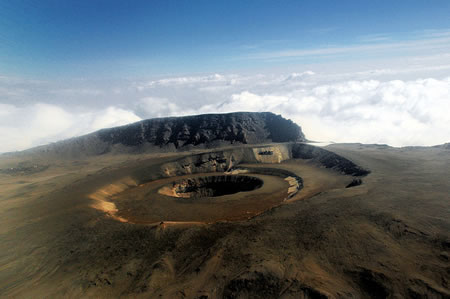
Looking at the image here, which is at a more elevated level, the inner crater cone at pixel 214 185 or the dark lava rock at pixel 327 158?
the dark lava rock at pixel 327 158

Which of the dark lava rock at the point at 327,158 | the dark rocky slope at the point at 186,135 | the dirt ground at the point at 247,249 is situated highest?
the dark rocky slope at the point at 186,135

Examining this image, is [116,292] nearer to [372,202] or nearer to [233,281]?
[233,281]

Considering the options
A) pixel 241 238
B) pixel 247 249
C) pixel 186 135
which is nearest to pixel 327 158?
pixel 241 238

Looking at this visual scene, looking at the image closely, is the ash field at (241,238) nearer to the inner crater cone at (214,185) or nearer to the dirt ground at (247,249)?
the dirt ground at (247,249)

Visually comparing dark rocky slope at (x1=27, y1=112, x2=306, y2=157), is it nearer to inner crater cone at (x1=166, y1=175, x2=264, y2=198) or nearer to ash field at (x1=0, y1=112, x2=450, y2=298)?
inner crater cone at (x1=166, y1=175, x2=264, y2=198)

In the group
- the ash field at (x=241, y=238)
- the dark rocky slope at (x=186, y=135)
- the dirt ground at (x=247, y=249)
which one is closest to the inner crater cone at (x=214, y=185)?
the ash field at (x=241, y=238)

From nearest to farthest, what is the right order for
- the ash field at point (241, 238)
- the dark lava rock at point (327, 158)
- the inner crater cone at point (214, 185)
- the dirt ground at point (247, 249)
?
the dirt ground at point (247, 249) → the ash field at point (241, 238) → the dark lava rock at point (327, 158) → the inner crater cone at point (214, 185)
